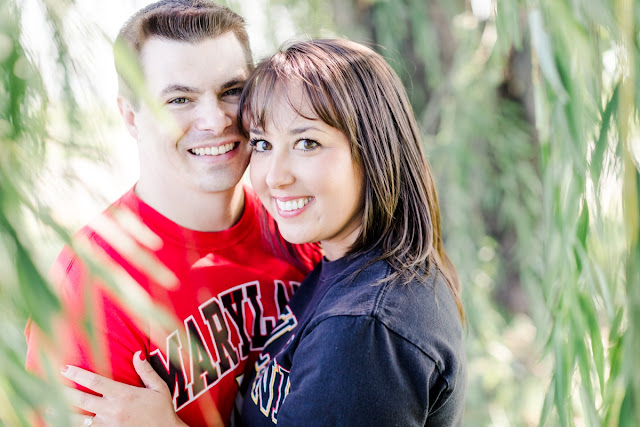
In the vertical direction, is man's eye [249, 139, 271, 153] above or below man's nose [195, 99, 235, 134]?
below

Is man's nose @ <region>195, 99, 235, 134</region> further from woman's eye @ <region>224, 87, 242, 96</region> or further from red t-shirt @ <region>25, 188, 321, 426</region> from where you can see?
red t-shirt @ <region>25, 188, 321, 426</region>

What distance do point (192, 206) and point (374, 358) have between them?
23.1 inches

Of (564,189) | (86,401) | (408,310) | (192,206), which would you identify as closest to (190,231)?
(192,206)

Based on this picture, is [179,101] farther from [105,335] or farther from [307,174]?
[105,335]

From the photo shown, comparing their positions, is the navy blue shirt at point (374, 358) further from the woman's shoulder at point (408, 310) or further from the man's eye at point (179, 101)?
the man's eye at point (179, 101)

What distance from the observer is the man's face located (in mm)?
1190

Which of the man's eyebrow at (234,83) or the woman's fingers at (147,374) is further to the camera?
the man's eyebrow at (234,83)

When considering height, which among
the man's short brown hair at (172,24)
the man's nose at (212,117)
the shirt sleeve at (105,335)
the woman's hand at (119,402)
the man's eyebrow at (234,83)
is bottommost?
the woman's hand at (119,402)

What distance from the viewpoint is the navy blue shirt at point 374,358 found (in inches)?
33.3

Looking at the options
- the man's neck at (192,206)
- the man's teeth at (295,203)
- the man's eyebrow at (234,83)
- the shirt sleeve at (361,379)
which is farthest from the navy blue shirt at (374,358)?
the man's eyebrow at (234,83)

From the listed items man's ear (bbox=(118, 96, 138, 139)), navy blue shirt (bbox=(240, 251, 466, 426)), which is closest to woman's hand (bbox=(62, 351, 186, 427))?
navy blue shirt (bbox=(240, 251, 466, 426))

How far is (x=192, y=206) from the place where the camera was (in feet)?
4.13

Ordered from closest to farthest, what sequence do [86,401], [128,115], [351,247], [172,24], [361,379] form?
[361,379] → [86,401] → [351,247] → [172,24] → [128,115]

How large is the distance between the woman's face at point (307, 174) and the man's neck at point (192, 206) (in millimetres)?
202
